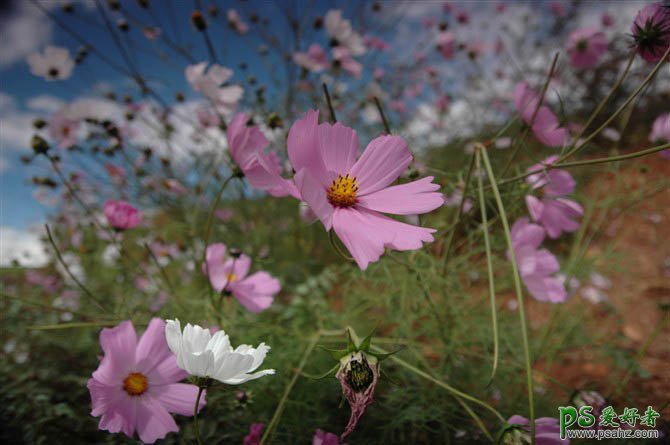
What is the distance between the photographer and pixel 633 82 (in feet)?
9.27

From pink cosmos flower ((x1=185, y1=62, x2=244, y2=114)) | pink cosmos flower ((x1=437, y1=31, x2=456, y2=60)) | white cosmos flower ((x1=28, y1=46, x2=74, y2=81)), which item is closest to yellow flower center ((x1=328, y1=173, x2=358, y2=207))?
pink cosmos flower ((x1=185, y1=62, x2=244, y2=114))

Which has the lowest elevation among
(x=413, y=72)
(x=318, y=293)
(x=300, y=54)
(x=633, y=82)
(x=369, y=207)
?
(x=369, y=207)

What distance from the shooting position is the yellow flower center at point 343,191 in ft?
1.43

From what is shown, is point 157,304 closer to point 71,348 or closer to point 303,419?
point 71,348

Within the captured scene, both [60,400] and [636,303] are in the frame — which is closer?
[60,400]

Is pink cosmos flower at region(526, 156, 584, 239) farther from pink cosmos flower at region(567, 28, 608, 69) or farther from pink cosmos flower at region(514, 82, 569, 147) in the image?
pink cosmos flower at region(567, 28, 608, 69)

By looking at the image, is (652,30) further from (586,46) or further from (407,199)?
(586,46)

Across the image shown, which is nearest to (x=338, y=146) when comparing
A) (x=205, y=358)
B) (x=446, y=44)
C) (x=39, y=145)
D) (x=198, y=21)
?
(x=205, y=358)

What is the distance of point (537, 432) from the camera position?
1.34 ft

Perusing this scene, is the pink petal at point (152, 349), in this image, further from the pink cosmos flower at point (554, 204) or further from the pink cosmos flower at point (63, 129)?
the pink cosmos flower at point (63, 129)

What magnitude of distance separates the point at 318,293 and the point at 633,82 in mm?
3118

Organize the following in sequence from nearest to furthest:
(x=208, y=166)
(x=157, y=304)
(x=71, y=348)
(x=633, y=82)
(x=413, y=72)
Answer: (x=71, y=348)
(x=157, y=304)
(x=208, y=166)
(x=413, y=72)
(x=633, y=82)

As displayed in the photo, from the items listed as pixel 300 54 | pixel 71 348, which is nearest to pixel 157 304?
pixel 71 348

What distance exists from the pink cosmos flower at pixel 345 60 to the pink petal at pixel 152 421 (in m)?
0.95
